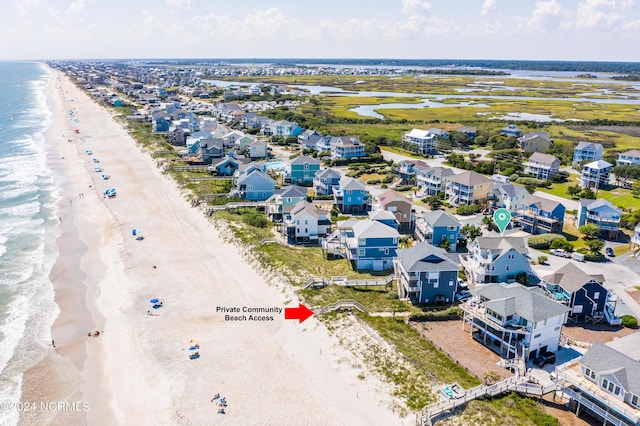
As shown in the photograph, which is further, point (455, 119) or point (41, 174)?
point (455, 119)

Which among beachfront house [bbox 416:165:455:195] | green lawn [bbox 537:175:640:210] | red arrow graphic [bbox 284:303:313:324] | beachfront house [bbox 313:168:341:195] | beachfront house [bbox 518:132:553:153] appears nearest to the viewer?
red arrow graphic [bbox 284:303:313:324]

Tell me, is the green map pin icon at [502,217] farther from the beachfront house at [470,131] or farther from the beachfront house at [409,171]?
the beachfront house at [470,131]

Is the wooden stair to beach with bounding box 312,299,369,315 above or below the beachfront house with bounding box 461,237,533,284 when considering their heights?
below

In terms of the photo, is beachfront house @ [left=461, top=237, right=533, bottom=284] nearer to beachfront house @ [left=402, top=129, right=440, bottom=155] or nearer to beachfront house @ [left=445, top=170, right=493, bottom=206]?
beachfront house @ [left=445, top=170, right=493, bottom=206]

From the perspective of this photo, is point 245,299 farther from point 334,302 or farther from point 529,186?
point 529,186

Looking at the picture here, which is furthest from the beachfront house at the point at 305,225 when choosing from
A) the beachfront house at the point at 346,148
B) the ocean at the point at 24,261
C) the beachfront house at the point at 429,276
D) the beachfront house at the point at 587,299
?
the beachfront house at the point at 346,148

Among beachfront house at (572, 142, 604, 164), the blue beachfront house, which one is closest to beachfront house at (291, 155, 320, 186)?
the blue beachfront house

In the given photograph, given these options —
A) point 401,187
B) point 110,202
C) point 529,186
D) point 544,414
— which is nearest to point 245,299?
point 544,414
